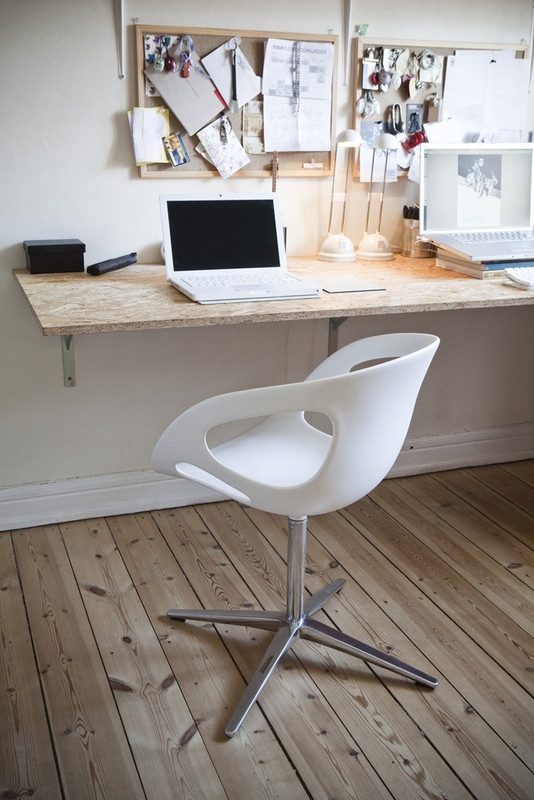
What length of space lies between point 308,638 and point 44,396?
42.8 inches

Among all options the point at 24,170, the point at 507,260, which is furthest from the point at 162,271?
the point at 507,260

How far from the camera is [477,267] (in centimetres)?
239

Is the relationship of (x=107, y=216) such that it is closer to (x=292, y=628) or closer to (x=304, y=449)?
(x=304, y=449)

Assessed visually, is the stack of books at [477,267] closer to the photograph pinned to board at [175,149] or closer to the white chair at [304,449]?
the white chair at [304,449]

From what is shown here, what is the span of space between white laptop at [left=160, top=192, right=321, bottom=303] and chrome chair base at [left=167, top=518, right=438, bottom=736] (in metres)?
0.71

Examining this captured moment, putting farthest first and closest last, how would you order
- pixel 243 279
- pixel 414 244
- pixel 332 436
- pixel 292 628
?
pixel 414 244, pixel 243 279, pixel 292 628, pixel 332 436

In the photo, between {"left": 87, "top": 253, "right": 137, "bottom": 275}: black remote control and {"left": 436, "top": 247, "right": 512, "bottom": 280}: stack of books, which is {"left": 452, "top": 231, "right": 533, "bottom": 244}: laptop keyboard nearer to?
{"left": 436, "top": 247, "right": 512, "bottom": 280}: stack of books

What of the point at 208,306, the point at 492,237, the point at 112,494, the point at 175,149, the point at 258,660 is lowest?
the point at 258,660

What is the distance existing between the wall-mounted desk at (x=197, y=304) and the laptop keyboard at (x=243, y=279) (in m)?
0.07

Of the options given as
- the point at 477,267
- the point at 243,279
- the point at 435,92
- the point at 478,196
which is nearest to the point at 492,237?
the point at 478,196

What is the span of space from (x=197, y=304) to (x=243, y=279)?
10.1 inches

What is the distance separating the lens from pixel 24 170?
7.49 ft

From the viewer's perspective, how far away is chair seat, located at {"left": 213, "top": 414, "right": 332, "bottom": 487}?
1768 mm

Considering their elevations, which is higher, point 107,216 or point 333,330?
point 107,216
